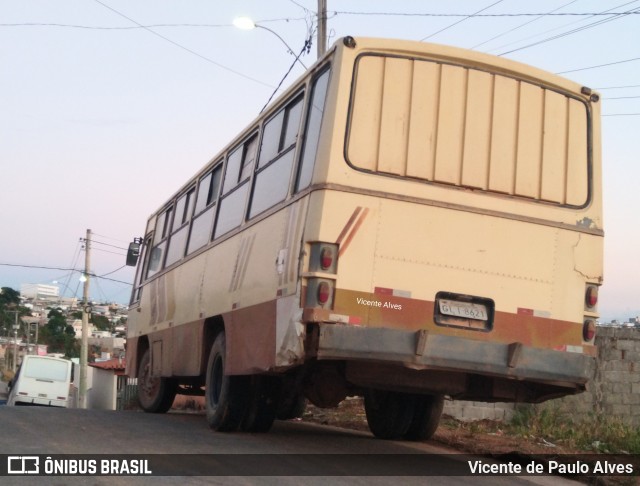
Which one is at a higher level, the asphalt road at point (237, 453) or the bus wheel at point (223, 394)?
the bus wheel at point (223, 394)

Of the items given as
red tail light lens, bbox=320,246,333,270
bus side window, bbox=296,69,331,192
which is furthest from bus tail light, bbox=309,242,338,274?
bus side window, bbox=296,69,331,192

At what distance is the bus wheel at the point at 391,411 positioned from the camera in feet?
37.0

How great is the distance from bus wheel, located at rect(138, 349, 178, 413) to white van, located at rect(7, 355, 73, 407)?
22.6m

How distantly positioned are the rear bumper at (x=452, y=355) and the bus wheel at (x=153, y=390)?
8164 millimetres

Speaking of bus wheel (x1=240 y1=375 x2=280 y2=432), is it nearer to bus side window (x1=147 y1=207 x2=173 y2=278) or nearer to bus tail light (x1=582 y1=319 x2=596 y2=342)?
bus tail light (x1=582 y1=319 x2=596 y2=342)

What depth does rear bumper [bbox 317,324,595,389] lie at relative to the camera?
795 centimetres

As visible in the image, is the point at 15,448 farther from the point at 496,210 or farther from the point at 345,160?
the point at 496,210

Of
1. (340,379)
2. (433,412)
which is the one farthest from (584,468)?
(340,379)

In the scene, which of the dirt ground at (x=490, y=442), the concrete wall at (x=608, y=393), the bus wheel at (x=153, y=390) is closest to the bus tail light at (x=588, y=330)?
the dirt ground at (x=490, y=442)

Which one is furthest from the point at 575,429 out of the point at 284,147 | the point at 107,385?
the point at 107,385

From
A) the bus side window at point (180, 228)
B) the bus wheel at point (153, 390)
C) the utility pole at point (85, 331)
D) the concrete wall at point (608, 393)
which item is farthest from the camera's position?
the utility pole at point (85, 331)

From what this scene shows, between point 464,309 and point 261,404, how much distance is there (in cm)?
313

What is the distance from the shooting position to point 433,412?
1113 centimetres

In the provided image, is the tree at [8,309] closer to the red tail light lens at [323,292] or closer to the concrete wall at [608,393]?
the concrete wall at [608,393]
